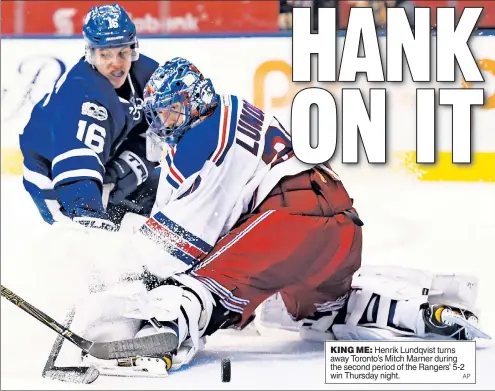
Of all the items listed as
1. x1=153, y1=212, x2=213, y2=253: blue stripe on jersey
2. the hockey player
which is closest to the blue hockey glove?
the hockey player

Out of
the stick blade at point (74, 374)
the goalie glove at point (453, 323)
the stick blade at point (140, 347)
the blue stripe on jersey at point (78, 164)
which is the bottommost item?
the stick blade at point (74, 374)

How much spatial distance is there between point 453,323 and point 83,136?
43.3 inches

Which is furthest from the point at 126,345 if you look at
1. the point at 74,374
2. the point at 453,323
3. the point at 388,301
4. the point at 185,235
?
the point at 453,323

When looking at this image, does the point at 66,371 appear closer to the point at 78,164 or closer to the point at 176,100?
the point at 78,164

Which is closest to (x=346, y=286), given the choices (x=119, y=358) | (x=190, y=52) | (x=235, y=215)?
(x=235, y=215)

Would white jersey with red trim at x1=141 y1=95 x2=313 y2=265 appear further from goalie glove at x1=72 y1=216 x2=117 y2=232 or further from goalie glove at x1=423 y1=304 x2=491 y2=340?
goalie glove at x1=423 y1=304 x2=491 y2=340

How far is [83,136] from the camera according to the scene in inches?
97.3

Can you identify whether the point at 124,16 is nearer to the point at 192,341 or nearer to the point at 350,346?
the point at 192,341

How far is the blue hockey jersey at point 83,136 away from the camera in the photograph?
2.46m

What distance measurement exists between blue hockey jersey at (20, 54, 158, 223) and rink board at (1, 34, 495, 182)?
0.09m

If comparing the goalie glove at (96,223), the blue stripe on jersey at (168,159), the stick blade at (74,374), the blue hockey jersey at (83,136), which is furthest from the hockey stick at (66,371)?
the blue stripe on jersey at (168,159)

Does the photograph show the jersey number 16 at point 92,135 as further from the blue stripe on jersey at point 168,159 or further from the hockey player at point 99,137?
the blue stripe on jersey at point 168,159

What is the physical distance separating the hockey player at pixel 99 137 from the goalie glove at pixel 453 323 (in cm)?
80

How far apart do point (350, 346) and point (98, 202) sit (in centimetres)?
77
